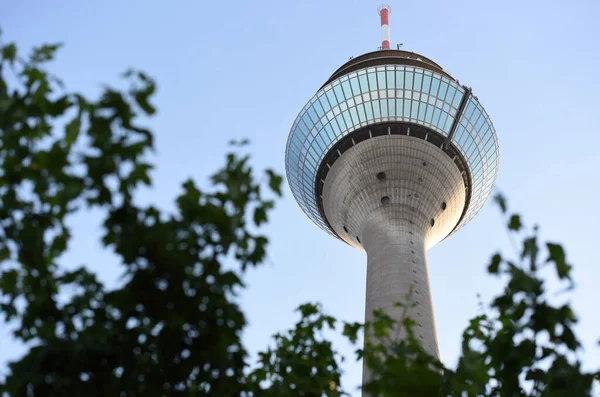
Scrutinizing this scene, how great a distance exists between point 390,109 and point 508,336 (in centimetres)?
3166

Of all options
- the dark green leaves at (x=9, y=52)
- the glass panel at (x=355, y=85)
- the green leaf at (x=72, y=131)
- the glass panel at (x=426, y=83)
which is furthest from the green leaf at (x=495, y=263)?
the glass panel at (x=426, y=83)

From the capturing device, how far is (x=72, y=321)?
5727mm

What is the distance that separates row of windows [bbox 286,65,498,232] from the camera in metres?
37.2

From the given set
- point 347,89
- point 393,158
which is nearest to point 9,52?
point 393,158

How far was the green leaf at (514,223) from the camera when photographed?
233 inches

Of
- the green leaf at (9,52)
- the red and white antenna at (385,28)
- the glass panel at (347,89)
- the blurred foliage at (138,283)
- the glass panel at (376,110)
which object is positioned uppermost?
the red and white antenna at (385,28)

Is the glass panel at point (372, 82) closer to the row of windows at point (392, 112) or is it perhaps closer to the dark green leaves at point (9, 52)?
the row of windows at point (392, 112)

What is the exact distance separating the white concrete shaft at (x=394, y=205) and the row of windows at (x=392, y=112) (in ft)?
6.01

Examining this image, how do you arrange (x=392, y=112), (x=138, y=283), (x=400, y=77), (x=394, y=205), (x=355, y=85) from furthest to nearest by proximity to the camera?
1. (x=355, y=85)
2. (x=400, y=77)
3. (x=392, y=112)
4. (x=394, y=205)
5. (x=138, y=283)

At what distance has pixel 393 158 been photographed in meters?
35.1

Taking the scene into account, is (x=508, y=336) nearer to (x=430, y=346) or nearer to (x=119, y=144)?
(x=119, y=144)

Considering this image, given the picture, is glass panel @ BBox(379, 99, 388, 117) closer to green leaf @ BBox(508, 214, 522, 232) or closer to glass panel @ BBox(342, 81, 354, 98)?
glass panel @ BBox(342, 81, 354, 98)

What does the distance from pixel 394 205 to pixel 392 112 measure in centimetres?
687

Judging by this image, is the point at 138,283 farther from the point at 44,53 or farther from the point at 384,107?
the point at 384,107
